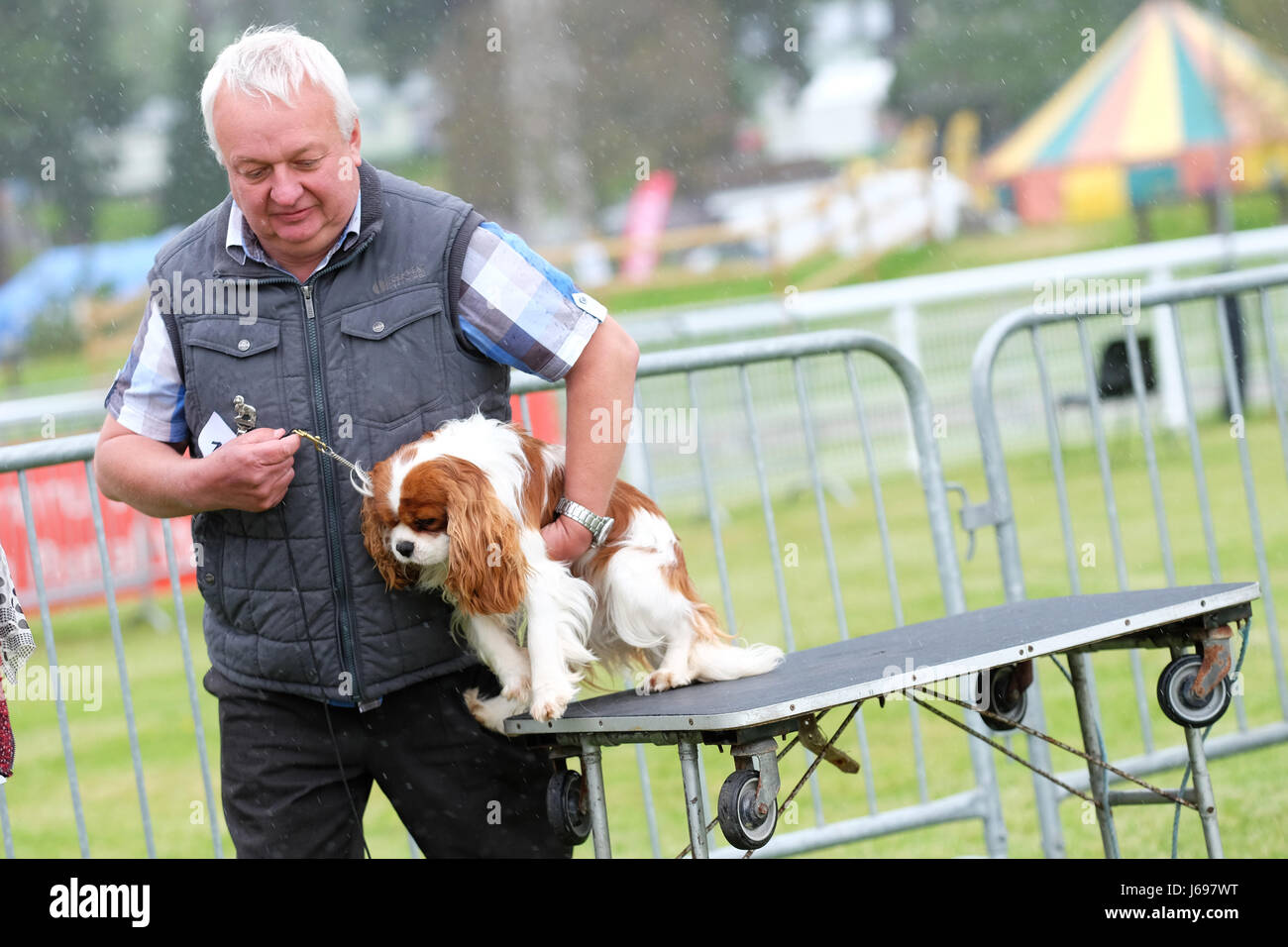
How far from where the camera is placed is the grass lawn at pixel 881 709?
6.19m

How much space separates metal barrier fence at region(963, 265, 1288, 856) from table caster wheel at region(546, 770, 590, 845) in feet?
6.89

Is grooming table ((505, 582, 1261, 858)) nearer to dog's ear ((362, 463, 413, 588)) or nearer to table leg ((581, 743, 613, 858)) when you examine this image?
table leg ((581, 743, 613, 858))

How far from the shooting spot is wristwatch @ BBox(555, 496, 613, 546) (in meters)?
3.46

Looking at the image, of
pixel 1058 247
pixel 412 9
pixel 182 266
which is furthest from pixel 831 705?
pixel 412 9

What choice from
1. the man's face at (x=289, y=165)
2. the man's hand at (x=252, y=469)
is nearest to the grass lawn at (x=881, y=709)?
the man's hand at (x=252, y=469)

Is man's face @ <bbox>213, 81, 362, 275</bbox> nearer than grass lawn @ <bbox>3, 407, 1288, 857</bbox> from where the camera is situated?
Yes

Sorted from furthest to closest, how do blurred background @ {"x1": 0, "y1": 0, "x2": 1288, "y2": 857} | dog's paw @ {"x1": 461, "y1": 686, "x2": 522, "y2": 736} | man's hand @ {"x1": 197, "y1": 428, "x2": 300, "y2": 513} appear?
1. blurred background @ {"x1": 0, "y1": 0, "x2": 1288, "y2": 857}
2. dog's paw @ {"x1": 461, "y1": 686, "x2": 522, "y2": 736}
3. man's hand @ {"x1": 197, "y1": 428, "x2": 300, "y2": 513}

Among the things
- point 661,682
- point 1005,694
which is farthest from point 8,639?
point 1005,694

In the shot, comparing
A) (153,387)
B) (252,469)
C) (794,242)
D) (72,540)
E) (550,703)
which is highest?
(794,242)

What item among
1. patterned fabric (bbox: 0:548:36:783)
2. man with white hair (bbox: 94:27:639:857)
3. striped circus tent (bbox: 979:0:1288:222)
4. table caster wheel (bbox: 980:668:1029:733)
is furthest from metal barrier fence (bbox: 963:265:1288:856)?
striped circus tent (bbox: 979:0:1288:222)

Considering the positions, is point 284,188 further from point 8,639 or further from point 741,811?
point 741,811

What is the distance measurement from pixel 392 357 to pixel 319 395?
18 cm

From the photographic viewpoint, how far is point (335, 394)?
3.36 metres

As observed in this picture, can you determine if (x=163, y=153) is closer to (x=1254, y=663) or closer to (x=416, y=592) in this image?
(x=1254, y=663)
